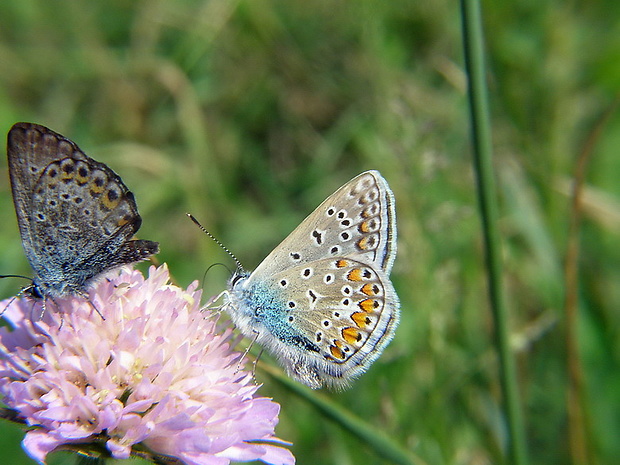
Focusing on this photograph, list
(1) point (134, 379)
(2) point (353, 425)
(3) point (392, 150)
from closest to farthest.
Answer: (1) point (134, 379) < (2) point (353, 425) < (3) point (392, 150)

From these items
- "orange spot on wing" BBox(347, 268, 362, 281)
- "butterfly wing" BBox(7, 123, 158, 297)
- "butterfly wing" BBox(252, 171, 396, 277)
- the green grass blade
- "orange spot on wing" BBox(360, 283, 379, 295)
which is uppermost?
"butterfly wing" BBox(7, 123, 158, 297)

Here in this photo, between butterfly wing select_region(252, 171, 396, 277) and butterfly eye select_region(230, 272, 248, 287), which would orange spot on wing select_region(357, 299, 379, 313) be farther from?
butterfly eye select_region(230, 272, 248, 287)

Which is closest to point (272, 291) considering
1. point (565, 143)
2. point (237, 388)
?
point (237, 388)

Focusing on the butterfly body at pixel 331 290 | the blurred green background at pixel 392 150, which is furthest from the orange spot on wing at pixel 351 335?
the blurred green background at pixel 392 150

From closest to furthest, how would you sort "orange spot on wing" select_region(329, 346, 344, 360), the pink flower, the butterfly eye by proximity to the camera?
the pink flower → "orange spot on wing" select_region(329, 346, 344, 360) → the butterfly eye

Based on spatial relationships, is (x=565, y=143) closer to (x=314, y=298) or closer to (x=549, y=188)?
(x=549, y=188)

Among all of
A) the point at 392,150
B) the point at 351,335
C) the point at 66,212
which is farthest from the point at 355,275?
the point at 392,150

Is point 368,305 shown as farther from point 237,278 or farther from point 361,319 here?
point 237,278

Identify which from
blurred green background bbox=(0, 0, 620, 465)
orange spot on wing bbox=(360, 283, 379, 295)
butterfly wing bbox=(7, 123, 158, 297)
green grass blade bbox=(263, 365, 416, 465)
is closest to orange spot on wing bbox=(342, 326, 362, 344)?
orange spot on wing bbox=(360, 283, 379, 295)
